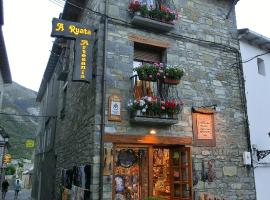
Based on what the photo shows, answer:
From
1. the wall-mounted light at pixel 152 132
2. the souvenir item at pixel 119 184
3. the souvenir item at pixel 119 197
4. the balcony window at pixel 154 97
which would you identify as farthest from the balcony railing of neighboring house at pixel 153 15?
the souvenir item at pixel 119 197

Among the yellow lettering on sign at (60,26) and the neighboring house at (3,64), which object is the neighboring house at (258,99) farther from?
the neighboring house at (3,64)

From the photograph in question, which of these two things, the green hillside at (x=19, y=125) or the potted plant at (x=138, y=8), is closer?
the potted plant at (x=138, y=8)

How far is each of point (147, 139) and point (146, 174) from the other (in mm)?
827

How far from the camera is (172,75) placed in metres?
7.79

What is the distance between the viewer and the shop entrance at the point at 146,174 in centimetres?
734

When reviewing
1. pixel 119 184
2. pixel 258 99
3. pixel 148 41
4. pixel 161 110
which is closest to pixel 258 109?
pixel 258 99

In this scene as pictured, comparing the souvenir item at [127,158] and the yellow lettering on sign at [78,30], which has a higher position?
the yellow lettering on sign at [78,30]

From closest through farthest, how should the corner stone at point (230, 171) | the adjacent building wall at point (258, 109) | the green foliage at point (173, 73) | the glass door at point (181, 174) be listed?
1. the glass door at point (181, 174)
2. the green foliage at point (173, 73)
3. the corner stone at point (230, 171)
4. the adjacent building wall at point (258, 109)

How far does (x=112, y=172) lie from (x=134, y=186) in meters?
0.83

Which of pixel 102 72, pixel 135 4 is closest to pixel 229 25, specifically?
pixel 135 4

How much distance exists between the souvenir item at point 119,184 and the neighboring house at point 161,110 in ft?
0.07

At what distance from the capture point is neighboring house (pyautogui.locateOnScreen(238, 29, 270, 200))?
9250 mm

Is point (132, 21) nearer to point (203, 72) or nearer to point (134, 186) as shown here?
point (203, 72)

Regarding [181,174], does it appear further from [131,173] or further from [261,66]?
[261,66]
